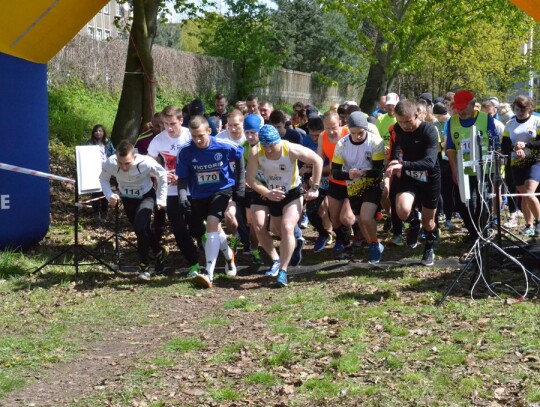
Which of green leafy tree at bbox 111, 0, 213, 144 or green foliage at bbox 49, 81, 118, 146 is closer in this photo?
green leafy tree at bbox 111, 0, 213, 144

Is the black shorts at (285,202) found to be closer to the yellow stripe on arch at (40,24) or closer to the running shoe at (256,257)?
the running shoe at (256,257)

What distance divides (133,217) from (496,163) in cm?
446

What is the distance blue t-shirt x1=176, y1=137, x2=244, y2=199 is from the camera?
9883mm

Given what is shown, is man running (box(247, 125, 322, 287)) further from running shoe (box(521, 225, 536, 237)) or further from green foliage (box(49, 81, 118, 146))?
green foliage (box(49, 81, 118, 146))

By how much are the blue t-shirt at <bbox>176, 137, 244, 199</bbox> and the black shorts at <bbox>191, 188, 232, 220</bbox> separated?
6 centimetres

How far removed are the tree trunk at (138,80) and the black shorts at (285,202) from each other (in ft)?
24.0

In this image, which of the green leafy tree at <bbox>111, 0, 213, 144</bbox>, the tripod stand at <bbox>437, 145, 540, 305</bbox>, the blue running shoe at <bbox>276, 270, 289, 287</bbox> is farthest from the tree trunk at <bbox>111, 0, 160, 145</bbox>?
the tripod stand at <bbox>437, 145, 540, 305</bbox>

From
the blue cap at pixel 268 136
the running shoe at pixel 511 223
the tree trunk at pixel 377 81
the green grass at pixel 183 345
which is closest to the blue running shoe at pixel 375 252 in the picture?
the blue cap at pixel 268 136

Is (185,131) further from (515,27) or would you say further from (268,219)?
(515,27)

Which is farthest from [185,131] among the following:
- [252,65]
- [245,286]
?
[252,65]

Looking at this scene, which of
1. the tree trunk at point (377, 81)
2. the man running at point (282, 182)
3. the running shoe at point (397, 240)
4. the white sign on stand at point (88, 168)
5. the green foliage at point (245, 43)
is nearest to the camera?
the man running at point (282, 182)

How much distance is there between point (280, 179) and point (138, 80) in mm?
7951

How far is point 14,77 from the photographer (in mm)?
11352

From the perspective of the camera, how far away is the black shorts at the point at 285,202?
9906mm
